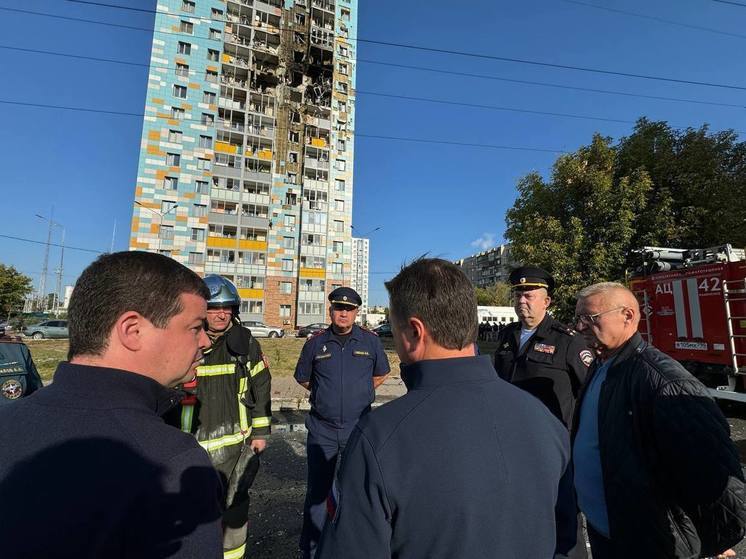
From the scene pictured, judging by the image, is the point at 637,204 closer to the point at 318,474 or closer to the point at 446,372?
the point at 318,474

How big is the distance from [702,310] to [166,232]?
132 ft

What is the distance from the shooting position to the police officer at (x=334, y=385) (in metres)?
3.12

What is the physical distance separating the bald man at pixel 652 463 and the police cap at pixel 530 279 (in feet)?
3.58

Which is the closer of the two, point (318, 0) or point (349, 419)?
point (349, 419)

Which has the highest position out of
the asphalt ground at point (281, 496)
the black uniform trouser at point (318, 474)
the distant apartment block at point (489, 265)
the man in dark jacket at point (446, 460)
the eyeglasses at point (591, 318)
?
the distant apartment block at point (489, 265)

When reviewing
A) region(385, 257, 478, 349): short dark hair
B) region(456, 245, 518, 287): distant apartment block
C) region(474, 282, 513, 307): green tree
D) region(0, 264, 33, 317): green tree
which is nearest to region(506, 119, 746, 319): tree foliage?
region(385, 257, 478, 349): short dark hair

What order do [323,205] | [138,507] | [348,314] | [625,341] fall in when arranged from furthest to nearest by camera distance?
1. [323,205]
2. [348,314]
3. [625,341]
4. [138,507]

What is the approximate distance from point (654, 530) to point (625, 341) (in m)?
0.89

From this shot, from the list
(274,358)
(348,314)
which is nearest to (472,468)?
(348,314)

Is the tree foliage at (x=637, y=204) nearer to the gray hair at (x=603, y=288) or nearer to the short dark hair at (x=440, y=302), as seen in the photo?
the gray hair at (x=603, y=288)

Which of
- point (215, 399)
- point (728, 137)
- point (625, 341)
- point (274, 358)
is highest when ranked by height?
point (728, 137)

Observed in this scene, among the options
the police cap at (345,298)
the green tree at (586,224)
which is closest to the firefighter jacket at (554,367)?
the police cap at (345,298)

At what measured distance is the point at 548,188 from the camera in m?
17.2

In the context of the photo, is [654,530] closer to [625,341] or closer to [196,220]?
[625,341]
